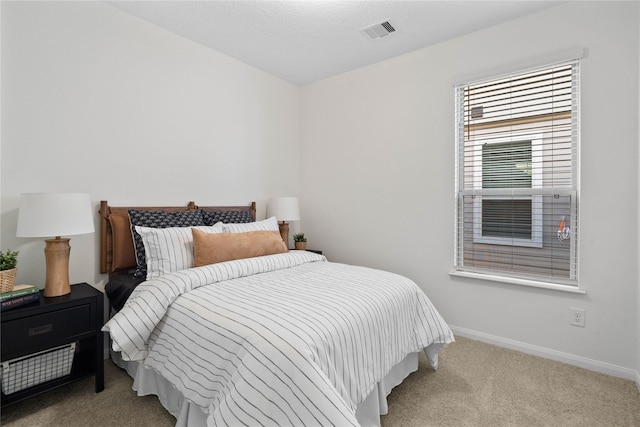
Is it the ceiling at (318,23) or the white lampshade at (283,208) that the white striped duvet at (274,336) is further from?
the ceiling at (318,23)

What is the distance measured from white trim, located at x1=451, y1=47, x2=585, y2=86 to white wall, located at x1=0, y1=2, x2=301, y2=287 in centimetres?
209

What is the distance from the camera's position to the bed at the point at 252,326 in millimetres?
1183

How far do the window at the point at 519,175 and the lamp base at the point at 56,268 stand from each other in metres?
2.91

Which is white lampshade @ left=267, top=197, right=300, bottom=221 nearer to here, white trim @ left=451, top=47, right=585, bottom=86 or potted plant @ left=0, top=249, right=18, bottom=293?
white trim @ left=451, top=47, right=585, bottom=86

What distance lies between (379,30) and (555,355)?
9.45 ft

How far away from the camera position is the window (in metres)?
2.40

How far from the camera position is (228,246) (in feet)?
7.50

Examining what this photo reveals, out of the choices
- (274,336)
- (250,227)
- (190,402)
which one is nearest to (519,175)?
(250,227)

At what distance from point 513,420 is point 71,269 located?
2.89 meters

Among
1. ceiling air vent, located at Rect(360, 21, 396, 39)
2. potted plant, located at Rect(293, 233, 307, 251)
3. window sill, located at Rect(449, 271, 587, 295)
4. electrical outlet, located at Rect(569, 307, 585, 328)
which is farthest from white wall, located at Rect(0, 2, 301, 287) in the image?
electrical outlet, located at Rect(569, 307, 585, 328)

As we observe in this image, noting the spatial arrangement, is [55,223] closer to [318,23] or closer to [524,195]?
[318,23]

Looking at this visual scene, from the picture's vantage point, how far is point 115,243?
2359 millimetres

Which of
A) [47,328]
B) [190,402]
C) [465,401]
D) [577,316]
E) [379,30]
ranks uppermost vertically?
[379,30]

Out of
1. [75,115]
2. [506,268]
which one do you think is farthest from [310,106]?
[506,268]
